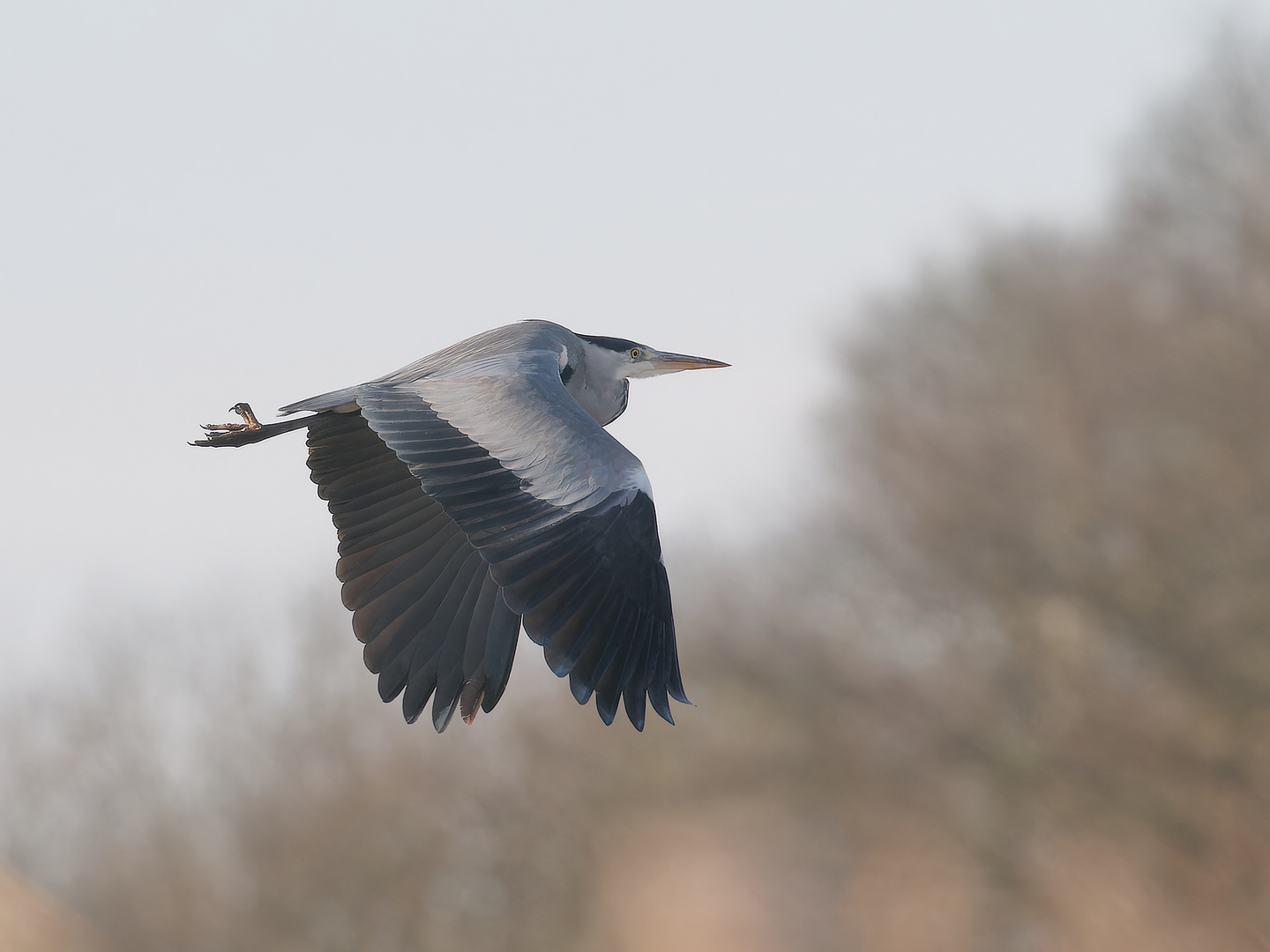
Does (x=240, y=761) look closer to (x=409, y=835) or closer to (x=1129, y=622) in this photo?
(x=409, y=835)

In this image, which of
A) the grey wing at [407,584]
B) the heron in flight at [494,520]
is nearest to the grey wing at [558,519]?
the heron in flight at [494,520]

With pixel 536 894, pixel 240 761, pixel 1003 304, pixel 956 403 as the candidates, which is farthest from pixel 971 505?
pixel 240 761

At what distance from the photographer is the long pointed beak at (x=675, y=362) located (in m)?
7.16

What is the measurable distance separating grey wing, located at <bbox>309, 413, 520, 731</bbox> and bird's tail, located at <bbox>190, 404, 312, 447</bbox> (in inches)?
4.6

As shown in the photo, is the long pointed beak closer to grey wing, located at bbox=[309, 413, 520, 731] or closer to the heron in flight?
the heron in flight

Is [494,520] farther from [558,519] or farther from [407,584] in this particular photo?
[407,584]

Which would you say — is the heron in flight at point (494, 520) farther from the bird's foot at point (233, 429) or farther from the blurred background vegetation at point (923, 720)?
the blurred background vegetation at point (923, 720)

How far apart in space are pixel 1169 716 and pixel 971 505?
15.4ft

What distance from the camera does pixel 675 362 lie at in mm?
7230

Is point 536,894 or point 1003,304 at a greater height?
point 1003,304

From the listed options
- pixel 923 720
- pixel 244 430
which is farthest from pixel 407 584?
pixel 923 720

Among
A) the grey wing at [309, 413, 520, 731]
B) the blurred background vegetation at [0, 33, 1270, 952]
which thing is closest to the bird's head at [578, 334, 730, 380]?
the grey wing at [309, 413, 520, 731]

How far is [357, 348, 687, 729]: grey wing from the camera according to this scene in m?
4.67

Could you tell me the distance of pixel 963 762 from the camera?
22641 millimetres
